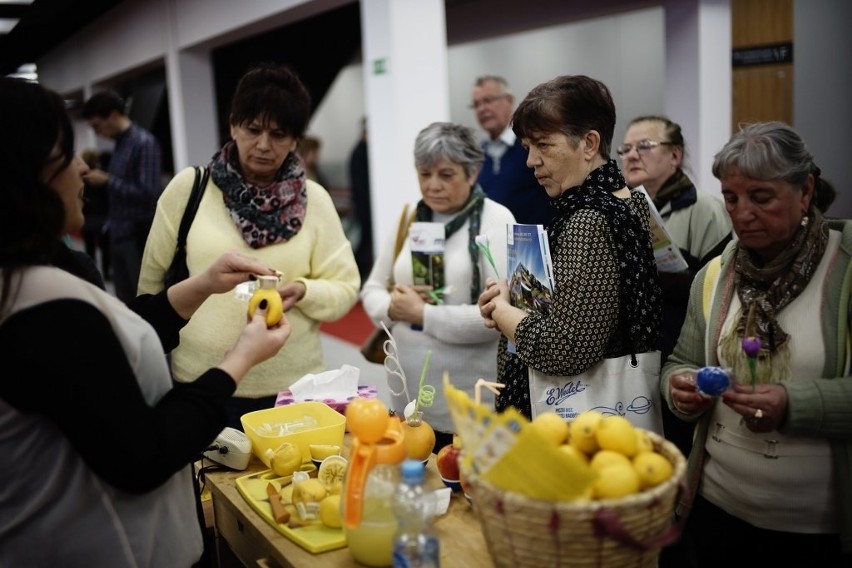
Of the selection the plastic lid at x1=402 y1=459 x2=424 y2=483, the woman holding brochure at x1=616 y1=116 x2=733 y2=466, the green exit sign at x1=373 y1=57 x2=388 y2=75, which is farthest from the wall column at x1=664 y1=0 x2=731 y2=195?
the plastic lid at x1=402 y1=459 x2=424 y2=483

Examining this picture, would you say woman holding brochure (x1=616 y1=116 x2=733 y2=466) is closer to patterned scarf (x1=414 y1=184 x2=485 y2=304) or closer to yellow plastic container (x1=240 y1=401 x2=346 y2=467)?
patterned scarf (x1=414 y1=184 x2=485 y2=304)

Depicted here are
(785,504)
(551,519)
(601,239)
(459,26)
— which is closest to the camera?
(551,519)

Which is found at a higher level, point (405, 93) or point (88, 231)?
point (405, 93)

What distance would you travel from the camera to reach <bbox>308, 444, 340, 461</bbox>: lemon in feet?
5.95

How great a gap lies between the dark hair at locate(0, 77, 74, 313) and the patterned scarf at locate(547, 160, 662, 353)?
1086 mm

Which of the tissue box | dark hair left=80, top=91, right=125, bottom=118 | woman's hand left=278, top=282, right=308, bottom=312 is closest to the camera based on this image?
the tissue box

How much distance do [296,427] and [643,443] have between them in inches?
39.2

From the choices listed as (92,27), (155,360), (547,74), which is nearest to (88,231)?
(92,27)

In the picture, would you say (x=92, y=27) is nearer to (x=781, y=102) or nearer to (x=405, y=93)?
(x=405, y=93)

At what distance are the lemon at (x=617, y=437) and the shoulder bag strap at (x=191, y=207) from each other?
5.30 ft

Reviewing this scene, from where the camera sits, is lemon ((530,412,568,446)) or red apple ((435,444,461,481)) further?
red apple ((435,444,461,481))

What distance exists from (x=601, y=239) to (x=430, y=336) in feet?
3.53

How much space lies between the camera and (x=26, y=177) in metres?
1.15

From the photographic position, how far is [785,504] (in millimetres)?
1559
